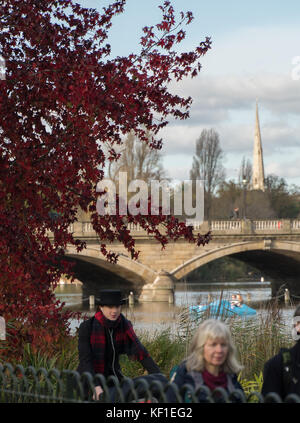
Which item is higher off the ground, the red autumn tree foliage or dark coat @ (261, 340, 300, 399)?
the red autumn tree foliage

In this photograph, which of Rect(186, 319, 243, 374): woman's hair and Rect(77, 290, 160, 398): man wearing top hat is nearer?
Rect(186, 319, 243, 374): woman's hair

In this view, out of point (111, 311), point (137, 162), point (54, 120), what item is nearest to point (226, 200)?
point (137, 162)

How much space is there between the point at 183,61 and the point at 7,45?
1853 mm

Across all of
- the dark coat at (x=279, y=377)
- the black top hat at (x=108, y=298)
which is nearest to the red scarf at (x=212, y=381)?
the dark coat at (x=279, y=377)

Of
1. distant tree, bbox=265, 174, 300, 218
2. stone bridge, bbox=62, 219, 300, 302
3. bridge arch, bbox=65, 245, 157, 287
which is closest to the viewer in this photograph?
bridge arch, bbox=65, 245, 157, 287

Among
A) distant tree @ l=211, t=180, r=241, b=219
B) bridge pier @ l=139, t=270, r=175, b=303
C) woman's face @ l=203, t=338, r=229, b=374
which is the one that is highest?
distant tree @ l=211, t=180, r=241, b=219

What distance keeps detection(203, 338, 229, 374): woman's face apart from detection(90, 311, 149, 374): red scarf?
1.51 meters

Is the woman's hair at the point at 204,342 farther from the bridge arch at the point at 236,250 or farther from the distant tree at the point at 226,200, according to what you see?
the distant tree at the point at 226,200

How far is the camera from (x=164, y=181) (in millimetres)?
53438

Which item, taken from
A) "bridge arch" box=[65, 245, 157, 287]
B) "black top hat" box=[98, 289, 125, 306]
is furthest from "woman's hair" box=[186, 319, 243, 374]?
"bridge arch" box=[65, 245, 157, 287]

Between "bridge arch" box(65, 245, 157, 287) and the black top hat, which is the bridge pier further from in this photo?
the black top hat

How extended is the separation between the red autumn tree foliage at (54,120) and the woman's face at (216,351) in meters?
2.93

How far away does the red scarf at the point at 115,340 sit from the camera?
620cm

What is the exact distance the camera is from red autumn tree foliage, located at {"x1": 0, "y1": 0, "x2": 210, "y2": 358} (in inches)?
295
